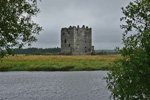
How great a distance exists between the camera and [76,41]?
76.6 meters

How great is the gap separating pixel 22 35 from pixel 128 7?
8478 mm

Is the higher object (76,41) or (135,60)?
(76,41)

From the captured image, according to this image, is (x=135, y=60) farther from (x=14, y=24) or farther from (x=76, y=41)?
(x=76, y=41)

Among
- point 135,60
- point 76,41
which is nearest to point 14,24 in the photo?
point 135,60

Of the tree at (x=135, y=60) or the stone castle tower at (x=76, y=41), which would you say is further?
the stone castle tower at (x=76, y=41)

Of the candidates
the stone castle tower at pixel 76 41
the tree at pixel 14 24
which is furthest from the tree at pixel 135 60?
the stone castle tower at pixel 76 41

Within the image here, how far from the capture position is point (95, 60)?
5047cm

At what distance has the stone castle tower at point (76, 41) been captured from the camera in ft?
250

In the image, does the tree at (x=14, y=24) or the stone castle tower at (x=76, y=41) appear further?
the stone castle tower at (x=76, y=41)

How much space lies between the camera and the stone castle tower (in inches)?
2995

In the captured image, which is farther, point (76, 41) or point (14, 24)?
point (76, 41)

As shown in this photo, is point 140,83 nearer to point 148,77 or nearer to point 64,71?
point 148,77

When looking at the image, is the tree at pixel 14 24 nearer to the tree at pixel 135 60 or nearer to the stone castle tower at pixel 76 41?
the tree at pixel 135 60

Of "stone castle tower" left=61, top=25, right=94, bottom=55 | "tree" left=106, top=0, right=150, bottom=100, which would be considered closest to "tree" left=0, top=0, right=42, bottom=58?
"tree" left=106, top=0, right=150, bottom=100
